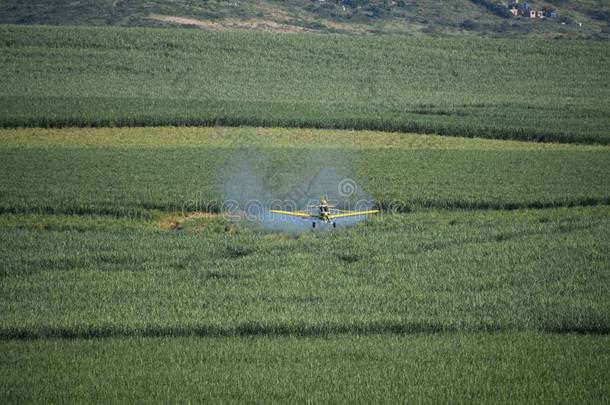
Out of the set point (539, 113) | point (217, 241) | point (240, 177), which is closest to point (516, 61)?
point (539, 113)

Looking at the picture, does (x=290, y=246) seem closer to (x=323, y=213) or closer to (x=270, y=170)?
(x=323, y=213)

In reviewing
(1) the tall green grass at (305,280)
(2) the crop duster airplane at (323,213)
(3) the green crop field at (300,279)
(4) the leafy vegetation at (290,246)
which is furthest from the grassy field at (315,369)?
(2) the crop duster airplane at (323,213)

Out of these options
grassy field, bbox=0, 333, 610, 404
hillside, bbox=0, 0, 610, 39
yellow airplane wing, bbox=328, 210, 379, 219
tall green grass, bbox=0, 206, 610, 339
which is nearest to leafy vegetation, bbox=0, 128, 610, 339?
tall green grass, bbox=0, 206, 610, 339

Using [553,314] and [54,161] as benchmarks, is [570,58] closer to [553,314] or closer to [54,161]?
[54,161]

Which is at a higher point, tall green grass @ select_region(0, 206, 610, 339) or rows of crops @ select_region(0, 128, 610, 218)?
tall green grass @ select_region(0, 206, 610, 339)

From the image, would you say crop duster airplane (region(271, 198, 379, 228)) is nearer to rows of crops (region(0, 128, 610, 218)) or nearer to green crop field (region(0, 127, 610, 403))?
green crop field (region(0, 127, 610, 403))

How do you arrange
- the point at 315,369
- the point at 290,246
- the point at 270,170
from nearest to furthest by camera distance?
the point at 315,369
the point at 290,246
the point at 270,170

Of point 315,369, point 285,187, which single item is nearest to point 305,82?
point 285,187
